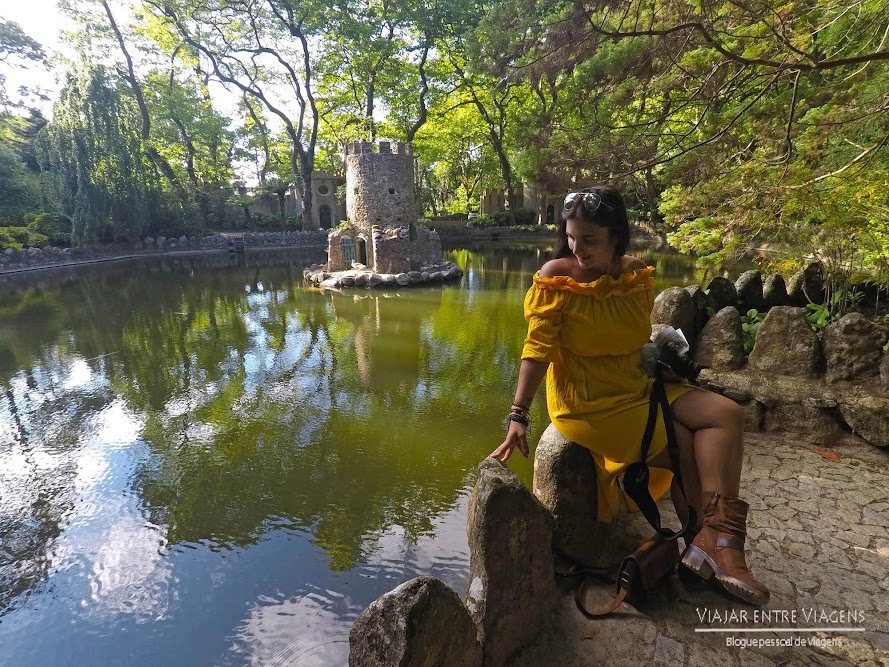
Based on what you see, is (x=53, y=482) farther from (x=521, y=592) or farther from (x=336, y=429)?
(x=521, y=592)

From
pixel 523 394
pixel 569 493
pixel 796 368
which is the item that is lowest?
pixel 569 493

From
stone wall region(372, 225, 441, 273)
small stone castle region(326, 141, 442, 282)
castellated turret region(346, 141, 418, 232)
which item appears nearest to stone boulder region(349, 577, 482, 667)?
stone wall region(372, 225, 441, 273)

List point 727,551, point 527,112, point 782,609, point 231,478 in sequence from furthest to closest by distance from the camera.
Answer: point 527,112 → point 231,478 → point 782,609 → point 727,551

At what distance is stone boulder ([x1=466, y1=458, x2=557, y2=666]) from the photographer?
160cm

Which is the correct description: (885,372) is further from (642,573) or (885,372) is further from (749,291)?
(642,573)

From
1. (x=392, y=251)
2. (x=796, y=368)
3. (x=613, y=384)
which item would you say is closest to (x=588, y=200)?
(x=613, y=384)

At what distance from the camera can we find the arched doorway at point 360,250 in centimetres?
1622

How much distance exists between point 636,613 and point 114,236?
85.0 feet

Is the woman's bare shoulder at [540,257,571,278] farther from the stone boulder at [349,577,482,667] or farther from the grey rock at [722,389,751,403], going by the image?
the grey rock at [722,389,751,403]

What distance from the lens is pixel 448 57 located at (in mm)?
23828

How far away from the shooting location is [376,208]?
655 inches

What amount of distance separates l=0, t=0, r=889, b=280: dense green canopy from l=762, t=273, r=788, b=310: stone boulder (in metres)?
0.46

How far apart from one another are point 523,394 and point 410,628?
0.94 meters

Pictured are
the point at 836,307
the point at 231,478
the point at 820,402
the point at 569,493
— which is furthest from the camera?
the point at 836,307
